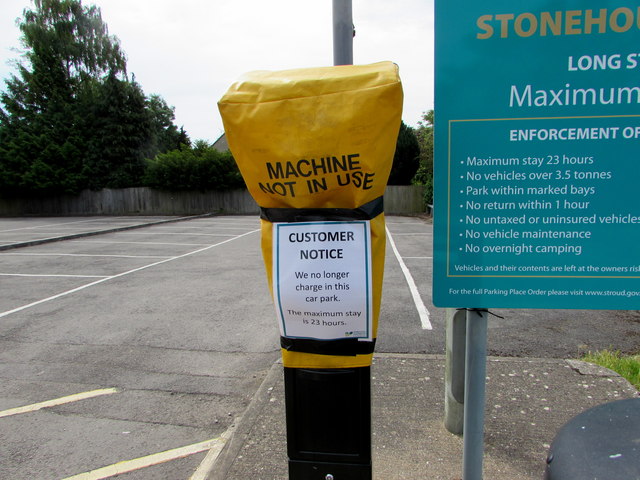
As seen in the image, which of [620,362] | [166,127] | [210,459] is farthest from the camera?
[166,127]

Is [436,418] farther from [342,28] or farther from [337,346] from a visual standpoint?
[342,28]

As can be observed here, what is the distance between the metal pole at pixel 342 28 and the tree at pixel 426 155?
71.7ft

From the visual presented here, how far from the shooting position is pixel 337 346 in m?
1.80

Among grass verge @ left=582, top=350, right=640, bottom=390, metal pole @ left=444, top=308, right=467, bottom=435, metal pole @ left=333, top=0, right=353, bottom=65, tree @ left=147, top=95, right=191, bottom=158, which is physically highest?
tree @ left=147, top=95, right=191, bottom=158

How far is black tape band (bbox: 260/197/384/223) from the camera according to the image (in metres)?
1.71

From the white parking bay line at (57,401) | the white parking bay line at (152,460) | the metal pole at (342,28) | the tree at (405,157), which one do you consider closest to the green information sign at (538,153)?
the metal pole at (342,28)

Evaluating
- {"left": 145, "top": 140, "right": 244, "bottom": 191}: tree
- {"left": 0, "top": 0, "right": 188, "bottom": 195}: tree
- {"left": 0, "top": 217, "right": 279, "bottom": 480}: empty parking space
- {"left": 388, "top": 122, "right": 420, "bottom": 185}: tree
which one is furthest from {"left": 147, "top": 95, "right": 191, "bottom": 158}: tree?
{"left": 0, "top": 217, "right": 279, "bottom": 480}: empty parking space

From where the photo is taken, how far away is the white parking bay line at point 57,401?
375 cm

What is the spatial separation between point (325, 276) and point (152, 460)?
2194 mm

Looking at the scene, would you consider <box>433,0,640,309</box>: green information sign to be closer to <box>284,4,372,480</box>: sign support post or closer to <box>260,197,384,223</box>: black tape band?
<box>260,197,384,223</box>: black tape band

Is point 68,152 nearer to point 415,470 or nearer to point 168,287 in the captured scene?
point 168,287

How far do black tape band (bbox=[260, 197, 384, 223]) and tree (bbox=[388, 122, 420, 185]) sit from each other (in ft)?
88.1

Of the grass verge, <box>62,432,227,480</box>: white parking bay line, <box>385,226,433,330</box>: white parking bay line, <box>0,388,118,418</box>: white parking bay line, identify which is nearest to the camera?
<box>62,432,227,480</box>: white parking bay line

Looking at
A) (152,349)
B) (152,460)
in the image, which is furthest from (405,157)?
(152,460)
